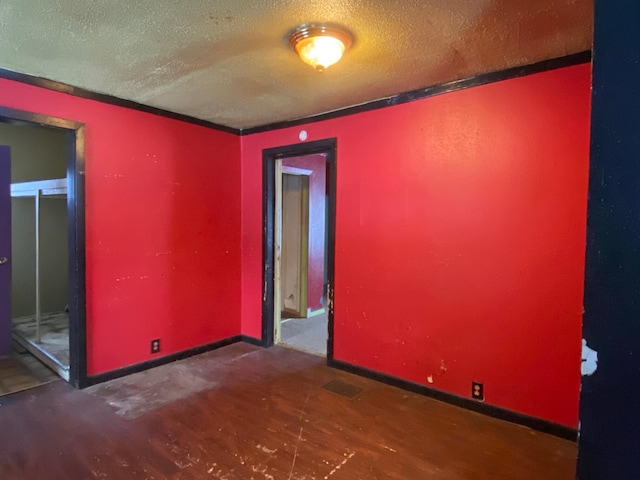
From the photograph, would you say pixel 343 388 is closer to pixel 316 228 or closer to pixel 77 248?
pixel 77 248

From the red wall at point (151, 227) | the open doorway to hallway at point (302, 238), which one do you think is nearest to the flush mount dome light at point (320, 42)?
the red wall at point (151, 227)

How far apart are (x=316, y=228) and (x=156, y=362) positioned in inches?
106

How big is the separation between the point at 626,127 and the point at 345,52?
157 centimetres

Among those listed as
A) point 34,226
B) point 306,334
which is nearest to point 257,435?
point 306,334

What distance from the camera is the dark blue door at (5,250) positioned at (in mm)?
3447

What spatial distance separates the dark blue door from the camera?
345cm

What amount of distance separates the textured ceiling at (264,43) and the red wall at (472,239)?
0.31m

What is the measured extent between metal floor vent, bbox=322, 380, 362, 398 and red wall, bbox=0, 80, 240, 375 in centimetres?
141

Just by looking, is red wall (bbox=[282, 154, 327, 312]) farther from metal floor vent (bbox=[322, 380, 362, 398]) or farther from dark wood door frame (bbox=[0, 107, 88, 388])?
dark wood door frame (bbox=[0, 107, 88, 388])

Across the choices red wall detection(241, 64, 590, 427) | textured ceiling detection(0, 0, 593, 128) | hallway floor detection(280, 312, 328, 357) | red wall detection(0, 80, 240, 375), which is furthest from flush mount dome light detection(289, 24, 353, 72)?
hallway floor detection(280, 312, 328, 357)

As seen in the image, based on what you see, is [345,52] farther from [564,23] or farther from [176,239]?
[176,239]

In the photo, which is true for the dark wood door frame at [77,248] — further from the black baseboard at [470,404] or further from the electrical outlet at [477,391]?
the electrical outlet at [477,391]

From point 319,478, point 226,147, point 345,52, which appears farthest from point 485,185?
point 226,147

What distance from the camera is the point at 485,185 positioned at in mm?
2508
